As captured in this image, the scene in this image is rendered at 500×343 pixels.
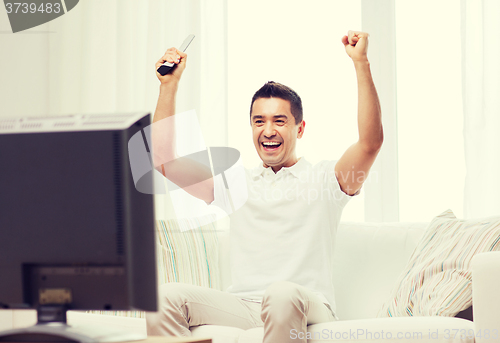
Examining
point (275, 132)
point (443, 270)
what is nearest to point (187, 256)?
point (275, 132)

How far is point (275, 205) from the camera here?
5.99 feet

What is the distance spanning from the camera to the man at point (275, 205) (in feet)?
5.10

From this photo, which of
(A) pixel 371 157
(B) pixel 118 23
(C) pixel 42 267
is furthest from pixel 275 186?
(B) pixel 118 23

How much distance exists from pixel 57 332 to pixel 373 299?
1.32m

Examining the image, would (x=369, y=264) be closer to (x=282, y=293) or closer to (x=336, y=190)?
(x=336, y=190)

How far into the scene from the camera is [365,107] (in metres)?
1.68

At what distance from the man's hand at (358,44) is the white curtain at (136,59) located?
137 centimetres

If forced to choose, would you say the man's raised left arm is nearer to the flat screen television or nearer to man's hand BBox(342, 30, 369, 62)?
man's hand BBox(342, 30, 369, 62)

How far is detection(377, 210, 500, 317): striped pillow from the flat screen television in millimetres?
968

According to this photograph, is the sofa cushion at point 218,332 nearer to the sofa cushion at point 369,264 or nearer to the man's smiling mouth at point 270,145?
the sofa cushion at point 369,264

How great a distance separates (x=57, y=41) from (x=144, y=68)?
2.20 ft

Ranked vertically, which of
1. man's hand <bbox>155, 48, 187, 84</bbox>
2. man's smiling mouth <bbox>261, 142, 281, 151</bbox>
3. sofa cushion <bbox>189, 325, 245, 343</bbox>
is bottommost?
sofa cushion <bbox>189, 325, 245, 343</bbox>

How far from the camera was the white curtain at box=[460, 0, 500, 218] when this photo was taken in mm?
2338

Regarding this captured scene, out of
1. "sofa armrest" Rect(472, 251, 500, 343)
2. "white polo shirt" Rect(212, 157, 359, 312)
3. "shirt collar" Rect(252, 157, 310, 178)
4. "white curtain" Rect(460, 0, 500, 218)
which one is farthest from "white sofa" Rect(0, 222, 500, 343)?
"white curtain" Rect(460, 0, 500, 218)
